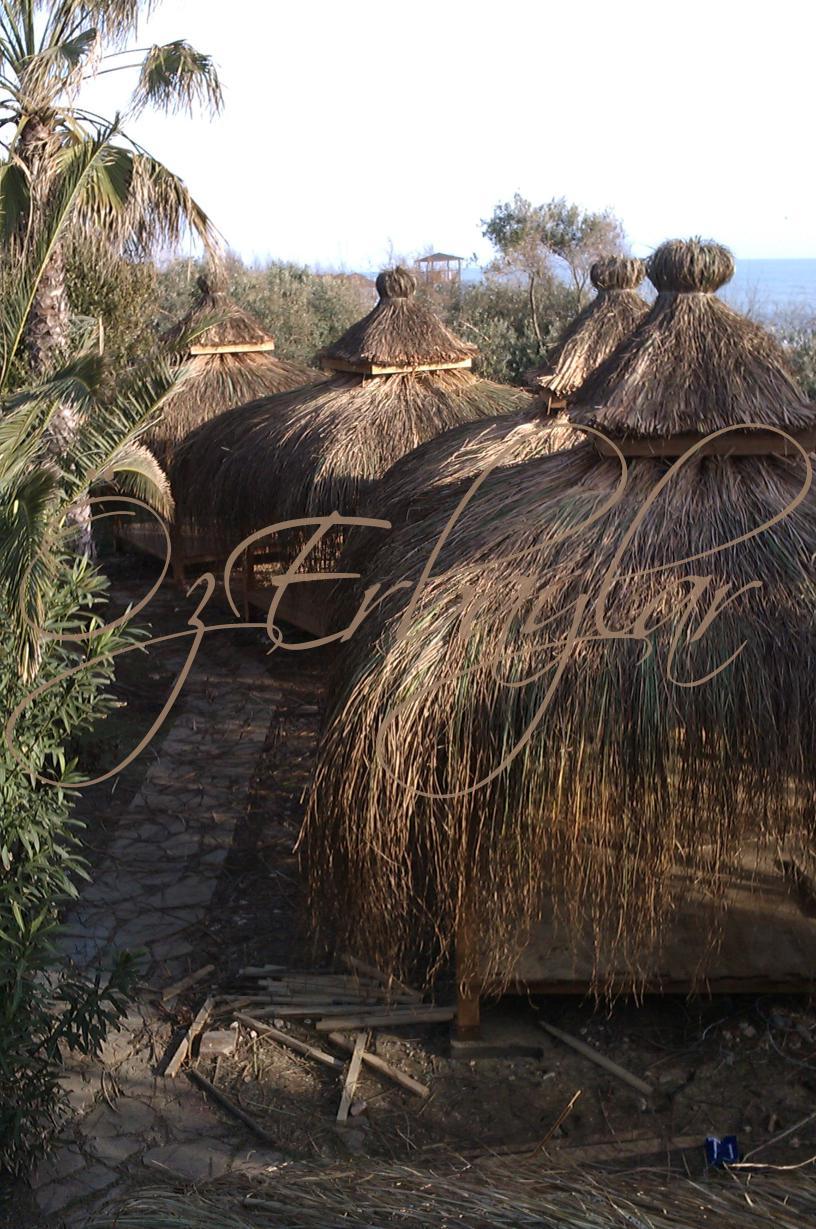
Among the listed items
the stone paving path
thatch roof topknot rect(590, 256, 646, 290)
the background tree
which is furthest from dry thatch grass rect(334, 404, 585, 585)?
the background tree

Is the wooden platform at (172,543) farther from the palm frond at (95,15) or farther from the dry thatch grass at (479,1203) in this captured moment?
the dry thatch grass at (479,1203)

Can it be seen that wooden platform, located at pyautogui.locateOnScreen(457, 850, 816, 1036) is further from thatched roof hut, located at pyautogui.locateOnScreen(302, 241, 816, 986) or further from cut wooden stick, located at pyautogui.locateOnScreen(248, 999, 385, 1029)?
cut wooden stick, located at pyautogui.locateOnScreen(248, 999, 385, 1029)

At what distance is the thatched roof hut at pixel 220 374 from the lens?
13.3 m

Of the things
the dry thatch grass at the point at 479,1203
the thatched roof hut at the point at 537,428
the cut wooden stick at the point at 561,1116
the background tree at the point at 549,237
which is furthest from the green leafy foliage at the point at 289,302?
the dry thatch grass at the point at 479,1203

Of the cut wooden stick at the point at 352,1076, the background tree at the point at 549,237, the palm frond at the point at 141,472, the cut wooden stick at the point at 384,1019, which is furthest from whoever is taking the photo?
the background tree at the point at 549,237

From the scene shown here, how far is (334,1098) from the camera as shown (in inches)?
192

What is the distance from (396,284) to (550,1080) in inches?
302

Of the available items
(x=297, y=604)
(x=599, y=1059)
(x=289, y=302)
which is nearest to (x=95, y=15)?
(x=297, y=604)

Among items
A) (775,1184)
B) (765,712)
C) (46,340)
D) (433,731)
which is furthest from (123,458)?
(46,340)

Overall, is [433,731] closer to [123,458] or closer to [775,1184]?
[123,458]

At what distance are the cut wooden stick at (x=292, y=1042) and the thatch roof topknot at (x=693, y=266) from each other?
3790mm

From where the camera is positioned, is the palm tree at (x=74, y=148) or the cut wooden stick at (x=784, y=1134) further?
the palm tree at (x=74, y=148)

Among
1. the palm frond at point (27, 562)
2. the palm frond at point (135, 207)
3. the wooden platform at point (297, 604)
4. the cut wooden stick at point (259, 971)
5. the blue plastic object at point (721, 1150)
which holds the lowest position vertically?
the cut wooden stick at point (259, 971)

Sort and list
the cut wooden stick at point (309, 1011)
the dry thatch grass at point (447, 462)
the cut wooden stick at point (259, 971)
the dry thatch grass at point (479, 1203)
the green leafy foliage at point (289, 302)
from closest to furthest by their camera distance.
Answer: the dry thatch grass at point (479, 1203), the cut wooden stick at point (309, 1011), the cut wooden stick at point (259, 971), the dry thatch grass at point (447, 462), the green leafy foliage at point (289, 302)
